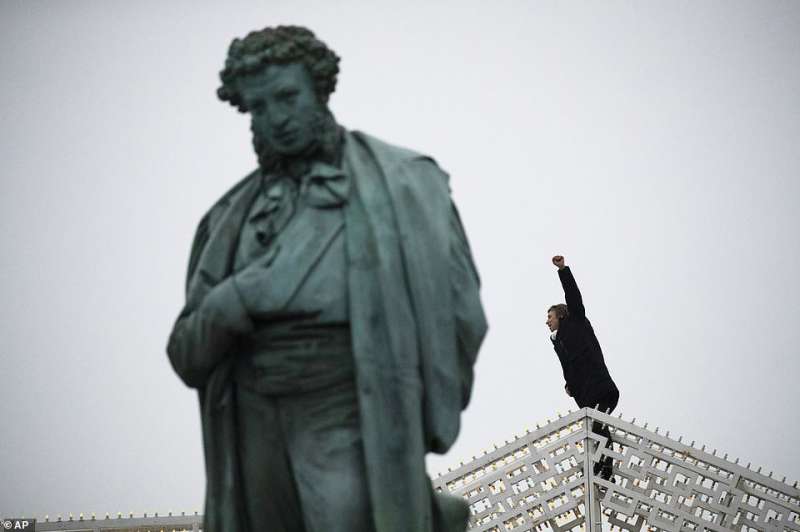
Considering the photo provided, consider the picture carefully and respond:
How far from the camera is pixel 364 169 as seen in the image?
251 inches

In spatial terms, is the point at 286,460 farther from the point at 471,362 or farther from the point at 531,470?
the point at 531,470

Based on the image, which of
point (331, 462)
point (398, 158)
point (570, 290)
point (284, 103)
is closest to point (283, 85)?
point (284, 103)

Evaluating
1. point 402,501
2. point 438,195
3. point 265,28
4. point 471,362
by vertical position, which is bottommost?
point 402,501

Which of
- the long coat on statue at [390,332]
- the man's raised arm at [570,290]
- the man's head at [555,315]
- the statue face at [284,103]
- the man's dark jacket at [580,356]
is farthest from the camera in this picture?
the man's head at [555,315]

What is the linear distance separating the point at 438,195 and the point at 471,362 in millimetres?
519

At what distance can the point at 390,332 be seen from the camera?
242 inches

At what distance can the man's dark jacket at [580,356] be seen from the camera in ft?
44.2

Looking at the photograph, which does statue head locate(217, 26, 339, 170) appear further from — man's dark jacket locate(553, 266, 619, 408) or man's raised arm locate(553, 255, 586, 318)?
man's dark jacket locate(553, 266, 619, 408)

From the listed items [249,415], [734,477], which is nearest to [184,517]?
[734,477]

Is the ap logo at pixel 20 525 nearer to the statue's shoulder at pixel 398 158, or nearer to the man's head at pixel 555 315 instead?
the man's head at pixel 555 315

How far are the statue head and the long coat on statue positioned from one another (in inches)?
7.5

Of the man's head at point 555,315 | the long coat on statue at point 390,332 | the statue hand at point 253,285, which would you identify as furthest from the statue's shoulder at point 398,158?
the man's head at point 555,315

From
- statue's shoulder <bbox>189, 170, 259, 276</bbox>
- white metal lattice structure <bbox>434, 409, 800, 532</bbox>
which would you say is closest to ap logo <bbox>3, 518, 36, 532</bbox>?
white metal lattice structure <bbox>434, 409, 800, 532</bbox>

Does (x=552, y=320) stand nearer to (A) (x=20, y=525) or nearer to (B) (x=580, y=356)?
(B) (x=580, y=356)
